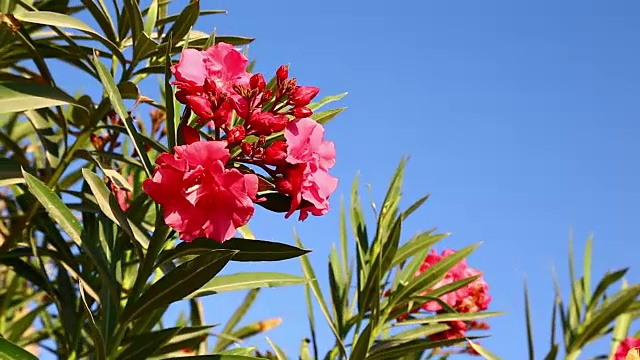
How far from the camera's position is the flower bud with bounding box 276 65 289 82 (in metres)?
1.17

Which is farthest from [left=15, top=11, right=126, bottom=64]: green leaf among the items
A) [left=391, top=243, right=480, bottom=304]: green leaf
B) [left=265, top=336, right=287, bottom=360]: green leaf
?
[left=391, top=243, right=480, bottom=304]: green leaf

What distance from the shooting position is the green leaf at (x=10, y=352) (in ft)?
3.63

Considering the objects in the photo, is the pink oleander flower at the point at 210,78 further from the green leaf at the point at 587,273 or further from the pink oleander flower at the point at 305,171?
the green leaf at the point at 587,273

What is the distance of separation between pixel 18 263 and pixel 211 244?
72 cm

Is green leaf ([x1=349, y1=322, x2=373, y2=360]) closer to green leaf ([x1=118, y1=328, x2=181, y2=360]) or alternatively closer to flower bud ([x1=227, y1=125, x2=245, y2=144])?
green leaf ([x1=118, y1=328, x2=181, y2=360])

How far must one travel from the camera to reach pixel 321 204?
1.17 m

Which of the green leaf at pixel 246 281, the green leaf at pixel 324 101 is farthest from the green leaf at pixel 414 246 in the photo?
the green leaf at pixel 324 101

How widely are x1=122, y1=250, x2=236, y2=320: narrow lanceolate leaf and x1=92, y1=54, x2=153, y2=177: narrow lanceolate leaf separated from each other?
169 mm

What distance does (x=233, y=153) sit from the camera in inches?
46.4

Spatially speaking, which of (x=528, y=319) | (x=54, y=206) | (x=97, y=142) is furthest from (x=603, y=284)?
(x=54, y=206)

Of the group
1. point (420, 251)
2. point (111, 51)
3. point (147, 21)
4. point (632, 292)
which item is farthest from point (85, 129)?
point (632, 292)

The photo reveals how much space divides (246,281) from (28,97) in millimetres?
571

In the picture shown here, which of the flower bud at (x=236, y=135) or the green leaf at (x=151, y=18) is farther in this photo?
the green leaf at (x=151, y=18)

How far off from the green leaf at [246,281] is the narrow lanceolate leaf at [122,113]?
0.99 feet
